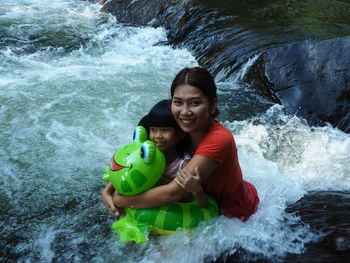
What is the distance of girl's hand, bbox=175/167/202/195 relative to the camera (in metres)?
2.40

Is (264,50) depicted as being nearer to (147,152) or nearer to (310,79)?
(310,79)

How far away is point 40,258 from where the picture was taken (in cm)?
284

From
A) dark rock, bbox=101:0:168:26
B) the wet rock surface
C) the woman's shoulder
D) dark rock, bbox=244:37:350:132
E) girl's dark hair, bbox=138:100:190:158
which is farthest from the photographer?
dark rock, bbox=101:0:168:26

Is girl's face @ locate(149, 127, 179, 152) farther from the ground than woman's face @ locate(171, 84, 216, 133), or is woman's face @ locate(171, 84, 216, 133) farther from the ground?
woman's face @ locate(171, 84, 216, 133)

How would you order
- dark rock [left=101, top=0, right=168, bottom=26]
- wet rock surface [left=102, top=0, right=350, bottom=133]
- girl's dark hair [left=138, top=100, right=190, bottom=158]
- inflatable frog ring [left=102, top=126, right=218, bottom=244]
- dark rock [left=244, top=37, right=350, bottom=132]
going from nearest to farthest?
inflatable frog ring [left=102, top=126, right=218, bottom=244] < girl's dark hair [left=138, top=100, right=190, bottom=158] < dark rock [left=244, top=37, right=350, bottom=132] < wet rock surface [left=102, top=0, right=350, bottom=133] < dark rock [left=101, top=0, right=168, bottom=26]

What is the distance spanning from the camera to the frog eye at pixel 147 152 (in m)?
2.52

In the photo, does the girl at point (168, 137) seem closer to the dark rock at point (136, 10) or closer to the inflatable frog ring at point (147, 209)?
the inflatable frog ring at point (147, 209)

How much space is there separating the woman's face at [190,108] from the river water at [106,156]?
0.75 meters

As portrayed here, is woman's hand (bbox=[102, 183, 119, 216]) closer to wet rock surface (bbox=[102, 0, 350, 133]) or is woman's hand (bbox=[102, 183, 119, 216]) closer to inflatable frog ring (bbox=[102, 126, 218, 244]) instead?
inflatable frog ring (bbox=[102, 126, 218, 244])

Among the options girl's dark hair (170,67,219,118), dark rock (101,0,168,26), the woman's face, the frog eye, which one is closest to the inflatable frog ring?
the frog eye

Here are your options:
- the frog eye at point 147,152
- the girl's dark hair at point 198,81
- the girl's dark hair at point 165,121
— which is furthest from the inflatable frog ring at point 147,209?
the girl's dark hair at point 198,81

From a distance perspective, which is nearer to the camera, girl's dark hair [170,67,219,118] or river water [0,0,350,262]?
girl's dark hair [170,67,219,118]

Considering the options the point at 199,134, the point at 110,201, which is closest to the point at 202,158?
the point at 199,134

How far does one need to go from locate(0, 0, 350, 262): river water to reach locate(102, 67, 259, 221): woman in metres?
0.24
